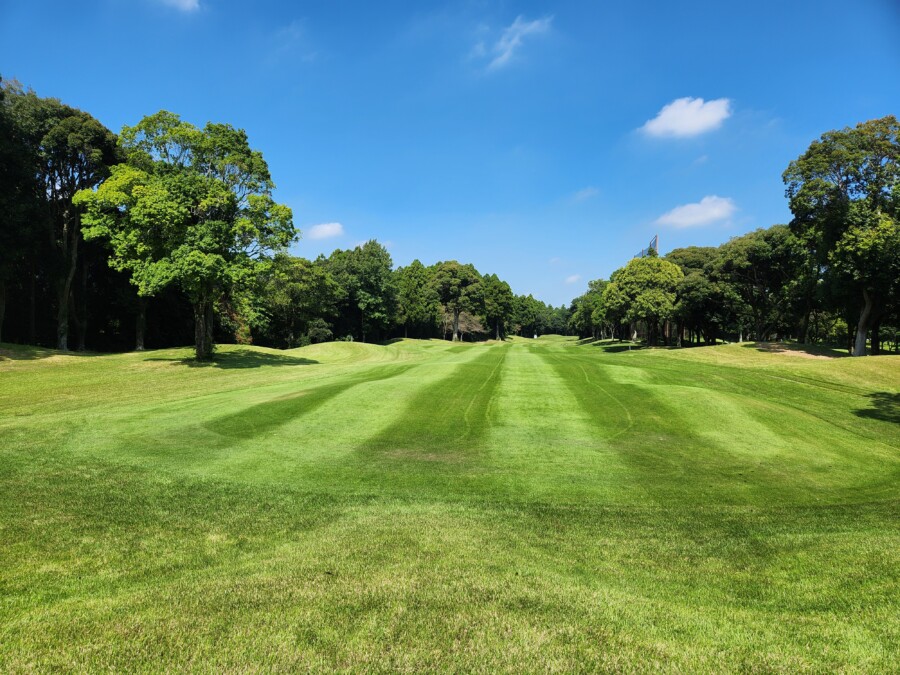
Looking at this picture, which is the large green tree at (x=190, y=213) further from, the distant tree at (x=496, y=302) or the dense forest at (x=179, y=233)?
the distant tree at (x=496, y=302)

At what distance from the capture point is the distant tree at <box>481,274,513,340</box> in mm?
93125

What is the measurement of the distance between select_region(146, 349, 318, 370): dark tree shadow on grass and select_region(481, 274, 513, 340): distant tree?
196ft

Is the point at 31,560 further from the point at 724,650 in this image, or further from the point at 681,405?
the point at 681,405

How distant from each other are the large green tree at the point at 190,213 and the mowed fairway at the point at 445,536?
481 inches

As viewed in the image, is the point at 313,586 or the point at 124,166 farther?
the point at 124,166

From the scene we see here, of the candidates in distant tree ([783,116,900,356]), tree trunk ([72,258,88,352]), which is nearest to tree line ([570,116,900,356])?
distant tree ([783,116,900,356])

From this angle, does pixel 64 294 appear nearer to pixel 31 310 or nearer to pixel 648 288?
pixel 31 310

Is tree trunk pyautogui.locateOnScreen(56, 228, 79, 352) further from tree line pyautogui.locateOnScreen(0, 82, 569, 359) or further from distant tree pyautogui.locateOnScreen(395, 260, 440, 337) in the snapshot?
distant tree pyautogui.locateOnScreen(395, 260, 440, 337)

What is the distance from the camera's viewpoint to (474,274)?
9094cm

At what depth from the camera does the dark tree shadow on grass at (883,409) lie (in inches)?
627

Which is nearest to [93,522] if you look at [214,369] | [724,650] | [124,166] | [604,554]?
[604,554]

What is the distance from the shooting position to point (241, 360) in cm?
3116

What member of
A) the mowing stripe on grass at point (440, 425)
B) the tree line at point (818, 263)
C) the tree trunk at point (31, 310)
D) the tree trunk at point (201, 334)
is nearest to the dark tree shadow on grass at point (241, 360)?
the tree trunk at point (201, 334)

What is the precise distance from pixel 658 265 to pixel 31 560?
201ft
